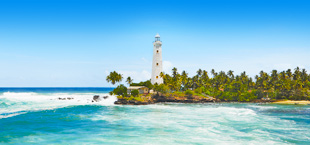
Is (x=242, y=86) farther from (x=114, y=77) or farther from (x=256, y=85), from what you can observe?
(x=114, y=77)

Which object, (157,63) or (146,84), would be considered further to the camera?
(146,84)

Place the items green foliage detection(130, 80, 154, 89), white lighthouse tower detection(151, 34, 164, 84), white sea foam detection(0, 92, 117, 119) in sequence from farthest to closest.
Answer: green foliage detection(130, 80, 154, 89)
white lighthouse tower detection(151, 34, 164, 84)
white sea foam detection(0, 92, 117, 119)

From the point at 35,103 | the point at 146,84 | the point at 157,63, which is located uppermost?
the point at 157,63

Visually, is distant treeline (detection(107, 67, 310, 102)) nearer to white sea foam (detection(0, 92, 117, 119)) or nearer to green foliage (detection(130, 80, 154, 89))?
green foliage (detection(130, 80, 154, 89))

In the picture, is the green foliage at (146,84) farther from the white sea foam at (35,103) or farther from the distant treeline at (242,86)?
the white sea foam at (35,103)

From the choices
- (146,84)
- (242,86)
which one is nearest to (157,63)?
(146,84)

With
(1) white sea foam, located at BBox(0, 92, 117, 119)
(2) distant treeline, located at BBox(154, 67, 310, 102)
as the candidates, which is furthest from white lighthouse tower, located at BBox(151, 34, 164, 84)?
(1) white sea foam, located at BBox(0, 92, 117, 119)

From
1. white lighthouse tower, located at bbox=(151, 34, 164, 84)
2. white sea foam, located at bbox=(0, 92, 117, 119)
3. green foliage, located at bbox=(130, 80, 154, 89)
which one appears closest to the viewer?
white sea foam, located at bbox=(0, 92, 117, 119)

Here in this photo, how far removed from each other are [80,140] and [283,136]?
62.6 ft

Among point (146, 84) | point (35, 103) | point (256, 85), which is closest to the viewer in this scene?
point (35, 103)

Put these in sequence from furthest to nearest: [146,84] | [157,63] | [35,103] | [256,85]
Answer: [256,85] → [146,84] → [157,63] → [35,103]

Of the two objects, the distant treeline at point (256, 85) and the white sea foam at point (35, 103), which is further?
the distant treeline at point (256, 85)

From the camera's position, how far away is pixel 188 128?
25781mm

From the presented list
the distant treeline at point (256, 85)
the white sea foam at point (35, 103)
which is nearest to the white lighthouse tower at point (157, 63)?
the distant treeline at point (256, 85)
